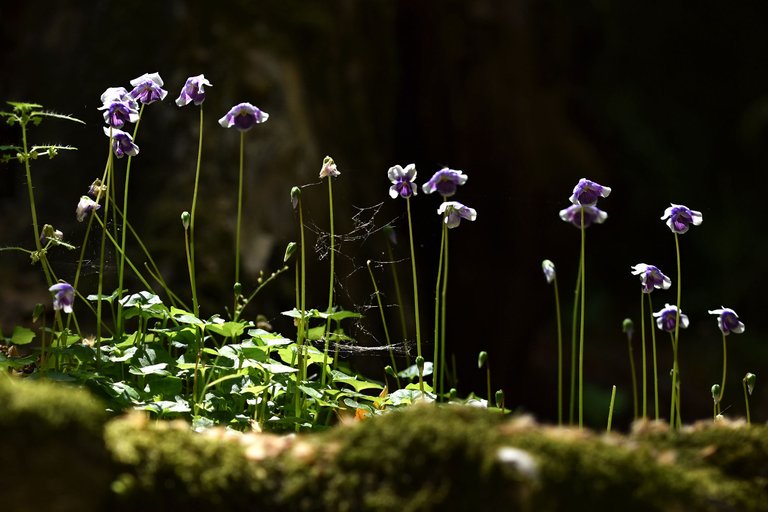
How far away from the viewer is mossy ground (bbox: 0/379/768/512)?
3.75 feet

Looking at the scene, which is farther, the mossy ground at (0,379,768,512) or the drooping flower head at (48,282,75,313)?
the drooping flower head at (48,282,75,313)

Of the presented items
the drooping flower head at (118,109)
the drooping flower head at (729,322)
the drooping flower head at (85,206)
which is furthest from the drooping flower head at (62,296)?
the drooping flower head at (729,322)

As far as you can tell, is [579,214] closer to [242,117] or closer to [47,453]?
[242,117]

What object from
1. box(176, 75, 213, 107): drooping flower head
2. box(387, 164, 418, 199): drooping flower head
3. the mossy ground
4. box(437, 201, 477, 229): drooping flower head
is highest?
box(176, 75, 213, 107): drooping flower head

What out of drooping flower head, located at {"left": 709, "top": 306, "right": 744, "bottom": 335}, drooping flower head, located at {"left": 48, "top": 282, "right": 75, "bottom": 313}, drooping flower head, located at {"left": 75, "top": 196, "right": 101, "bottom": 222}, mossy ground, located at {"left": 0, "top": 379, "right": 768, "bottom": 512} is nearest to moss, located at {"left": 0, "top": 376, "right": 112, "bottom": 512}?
mossy ground, located at {"left": 0, "top": 379, "right": 768, "bottom": 512}

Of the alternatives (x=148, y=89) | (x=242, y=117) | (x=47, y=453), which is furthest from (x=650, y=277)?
(x=47, y=453)

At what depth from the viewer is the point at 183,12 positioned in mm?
4035

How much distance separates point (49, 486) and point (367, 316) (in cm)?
266

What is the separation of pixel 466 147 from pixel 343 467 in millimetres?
5621

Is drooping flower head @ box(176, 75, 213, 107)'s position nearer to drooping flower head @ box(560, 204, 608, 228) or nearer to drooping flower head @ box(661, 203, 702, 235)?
drooping flower head @ box(560, 204, 608, 228)

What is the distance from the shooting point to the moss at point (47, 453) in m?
1.13

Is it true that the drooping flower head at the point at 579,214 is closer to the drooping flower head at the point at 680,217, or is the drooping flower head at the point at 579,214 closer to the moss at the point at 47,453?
the drooping flower head at the point at 680,217

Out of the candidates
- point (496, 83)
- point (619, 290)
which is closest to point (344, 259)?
point (496, 83)

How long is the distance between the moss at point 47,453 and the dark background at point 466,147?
156 cm
